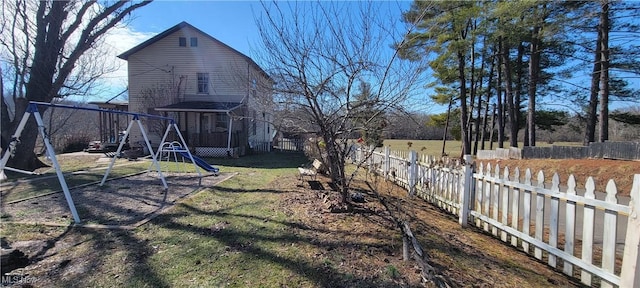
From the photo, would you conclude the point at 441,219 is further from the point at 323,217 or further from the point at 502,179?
the point at 323,217

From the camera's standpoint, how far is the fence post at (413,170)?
Result: 6691mm

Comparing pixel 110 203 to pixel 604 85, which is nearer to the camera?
pixel 110 203

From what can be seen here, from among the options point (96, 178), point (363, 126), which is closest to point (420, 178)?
point (363, 126)

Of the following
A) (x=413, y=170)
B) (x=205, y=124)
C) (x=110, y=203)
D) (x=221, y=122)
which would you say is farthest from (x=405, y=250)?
(x=205, y=124)

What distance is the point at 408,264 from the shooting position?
294cm

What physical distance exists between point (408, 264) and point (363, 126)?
2549mm

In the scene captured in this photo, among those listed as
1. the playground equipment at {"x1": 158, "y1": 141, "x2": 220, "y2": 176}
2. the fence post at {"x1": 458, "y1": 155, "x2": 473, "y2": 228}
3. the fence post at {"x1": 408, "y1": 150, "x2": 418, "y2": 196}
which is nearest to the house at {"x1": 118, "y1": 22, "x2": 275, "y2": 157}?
the playground equipment at {"x1": 158, "y1": 141, "x2": 220, "y2": 176}

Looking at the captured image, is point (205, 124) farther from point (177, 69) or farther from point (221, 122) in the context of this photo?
point (177, 69)

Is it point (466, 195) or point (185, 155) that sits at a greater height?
point (185, 155)

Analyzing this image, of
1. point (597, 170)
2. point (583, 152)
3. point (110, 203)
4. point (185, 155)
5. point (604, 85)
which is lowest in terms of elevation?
point (110, 203)

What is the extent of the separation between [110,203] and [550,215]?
21.7 ft

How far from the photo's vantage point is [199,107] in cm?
1650

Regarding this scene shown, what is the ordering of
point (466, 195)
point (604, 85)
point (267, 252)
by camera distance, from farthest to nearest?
point (604, 85) → point (466, 195) → point (267, 252)

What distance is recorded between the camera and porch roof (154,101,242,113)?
16.0 metres
